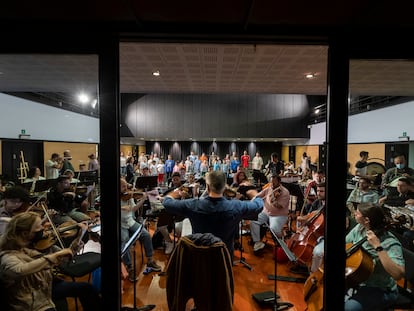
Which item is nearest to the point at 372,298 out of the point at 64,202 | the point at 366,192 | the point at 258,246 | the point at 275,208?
the point at 366,192

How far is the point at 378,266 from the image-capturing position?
184cm

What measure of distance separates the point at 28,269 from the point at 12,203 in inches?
26.9

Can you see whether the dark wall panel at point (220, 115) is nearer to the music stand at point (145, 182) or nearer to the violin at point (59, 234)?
the music stand at point (145, 182)

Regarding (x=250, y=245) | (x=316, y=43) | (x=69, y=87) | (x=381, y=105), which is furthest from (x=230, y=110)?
(x=316, y=43)

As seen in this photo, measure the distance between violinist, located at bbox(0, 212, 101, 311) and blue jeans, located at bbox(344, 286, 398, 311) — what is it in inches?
73.4

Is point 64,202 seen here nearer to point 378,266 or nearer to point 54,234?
point 54,234

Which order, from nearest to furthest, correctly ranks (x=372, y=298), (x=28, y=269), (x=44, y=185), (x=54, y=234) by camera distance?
1. (x=28, y=269)
2. (x=372, y=298)
3. (x=54, y=234)
4. (x=44, y=185)

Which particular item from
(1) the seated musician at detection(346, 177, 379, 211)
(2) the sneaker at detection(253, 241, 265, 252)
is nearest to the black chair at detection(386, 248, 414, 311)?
(1) the seated musician at detection(346, 177, 379, 211)

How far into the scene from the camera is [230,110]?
489 inches

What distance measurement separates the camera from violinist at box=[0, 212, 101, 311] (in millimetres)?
1564

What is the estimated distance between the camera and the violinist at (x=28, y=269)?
1.56 meters

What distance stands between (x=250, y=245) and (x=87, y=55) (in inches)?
157

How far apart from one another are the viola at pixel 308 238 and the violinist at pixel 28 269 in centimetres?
251

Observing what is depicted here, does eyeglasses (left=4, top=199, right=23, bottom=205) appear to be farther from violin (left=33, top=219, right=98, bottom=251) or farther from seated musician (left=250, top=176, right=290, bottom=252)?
seated musician (left=250, top=176, right=290, bottom=252)
